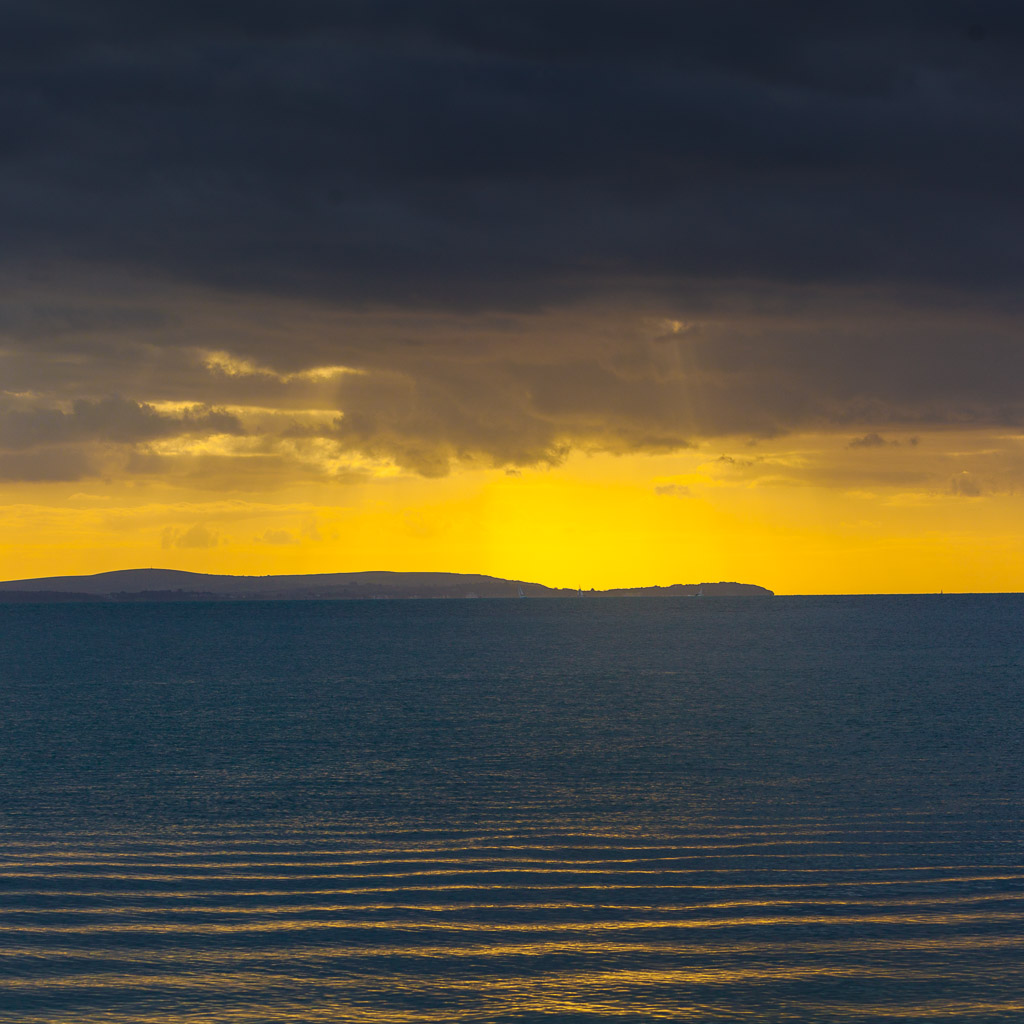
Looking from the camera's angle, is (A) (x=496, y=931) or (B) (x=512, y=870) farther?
(B) (x=512, y=870)

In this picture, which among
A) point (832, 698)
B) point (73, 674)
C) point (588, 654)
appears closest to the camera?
point (832, 698)

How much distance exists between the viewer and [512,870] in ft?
118

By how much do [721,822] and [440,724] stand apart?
39.6m

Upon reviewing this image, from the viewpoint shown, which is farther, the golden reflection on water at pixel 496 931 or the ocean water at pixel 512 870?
the ocean water at pixel 512 870

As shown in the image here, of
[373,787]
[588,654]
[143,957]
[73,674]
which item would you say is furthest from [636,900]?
[588,654]

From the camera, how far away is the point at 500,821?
45125 mm

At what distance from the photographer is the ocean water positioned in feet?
84.0

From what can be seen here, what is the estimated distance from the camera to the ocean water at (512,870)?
25609 millimetres

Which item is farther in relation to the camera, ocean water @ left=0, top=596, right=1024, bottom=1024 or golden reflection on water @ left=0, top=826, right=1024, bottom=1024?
ocean water @ left=0, top=596, right=1024, bottom=1024

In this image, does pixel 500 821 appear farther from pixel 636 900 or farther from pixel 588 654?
pixel 588 654

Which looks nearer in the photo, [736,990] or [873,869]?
[736,990]

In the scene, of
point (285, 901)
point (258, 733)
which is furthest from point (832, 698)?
point (285, 901)

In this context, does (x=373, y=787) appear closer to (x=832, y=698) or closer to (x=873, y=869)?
(x=873, y=869)

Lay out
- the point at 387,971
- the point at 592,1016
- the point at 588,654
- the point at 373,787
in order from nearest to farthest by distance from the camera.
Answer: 1. the point at 592,1016
2. the point at 387,971
3. the point at 373,787
4. the point at 588,654
